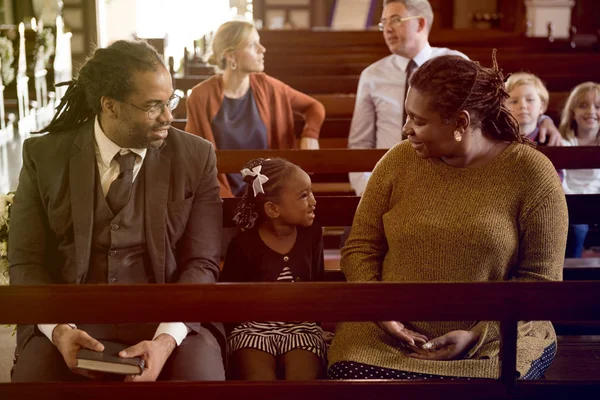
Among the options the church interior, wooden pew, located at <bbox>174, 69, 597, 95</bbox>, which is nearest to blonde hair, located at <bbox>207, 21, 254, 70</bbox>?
the church interior

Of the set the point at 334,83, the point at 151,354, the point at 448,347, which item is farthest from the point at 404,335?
the point at 334,83

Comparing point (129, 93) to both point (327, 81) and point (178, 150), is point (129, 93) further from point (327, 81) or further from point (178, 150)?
point (327, 81)

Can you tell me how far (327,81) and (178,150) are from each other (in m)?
5.10

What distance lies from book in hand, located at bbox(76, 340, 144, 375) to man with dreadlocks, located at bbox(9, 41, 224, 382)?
0.70ft

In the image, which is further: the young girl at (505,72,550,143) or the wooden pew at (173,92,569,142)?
the wooden pew at (173,92,569,142)

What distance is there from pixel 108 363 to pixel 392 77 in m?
2.55

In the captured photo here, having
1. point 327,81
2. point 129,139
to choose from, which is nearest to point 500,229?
point 129,139

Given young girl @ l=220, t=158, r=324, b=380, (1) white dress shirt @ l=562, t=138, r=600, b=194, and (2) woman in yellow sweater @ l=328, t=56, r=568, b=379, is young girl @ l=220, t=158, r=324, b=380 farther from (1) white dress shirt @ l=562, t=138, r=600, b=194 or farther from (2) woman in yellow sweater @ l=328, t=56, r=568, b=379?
(1) white dress shirt @ l=562, t=138, r=600, b=194

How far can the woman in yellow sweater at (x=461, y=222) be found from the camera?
84.3 inches

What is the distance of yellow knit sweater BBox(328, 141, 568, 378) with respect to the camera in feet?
7.06

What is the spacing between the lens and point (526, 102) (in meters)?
4.12

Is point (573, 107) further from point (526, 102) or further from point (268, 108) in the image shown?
point (268, 108)

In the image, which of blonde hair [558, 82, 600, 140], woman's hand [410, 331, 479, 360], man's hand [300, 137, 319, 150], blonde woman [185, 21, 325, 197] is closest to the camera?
woman's hand [410, 331, 479, 360]

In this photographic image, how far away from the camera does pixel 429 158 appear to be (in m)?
2.28
